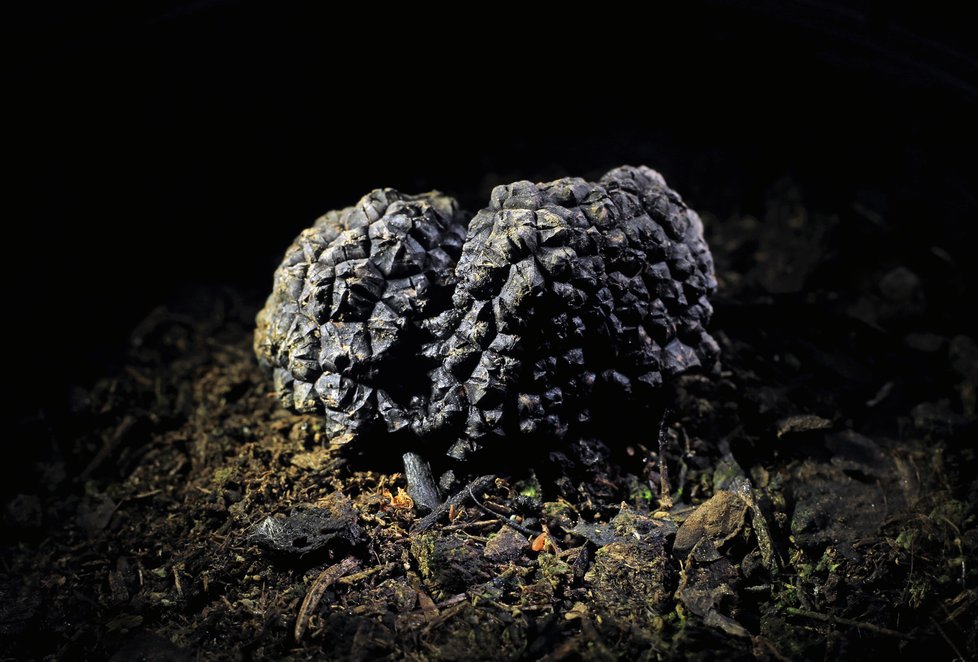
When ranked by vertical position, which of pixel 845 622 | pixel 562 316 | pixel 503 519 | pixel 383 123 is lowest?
pixel 845 622

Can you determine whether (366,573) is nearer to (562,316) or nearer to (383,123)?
(562,316)

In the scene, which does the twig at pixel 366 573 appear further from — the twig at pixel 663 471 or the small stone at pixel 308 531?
the twig at pixel 663 471

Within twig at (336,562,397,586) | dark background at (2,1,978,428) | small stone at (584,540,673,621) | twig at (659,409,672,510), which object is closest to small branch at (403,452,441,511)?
twig at (336,562,397,586)

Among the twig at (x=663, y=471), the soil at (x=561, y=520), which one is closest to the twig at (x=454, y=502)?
the soil at (x=561, y=520)

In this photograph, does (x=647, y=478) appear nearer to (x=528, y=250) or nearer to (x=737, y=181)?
(x=528, y=250)

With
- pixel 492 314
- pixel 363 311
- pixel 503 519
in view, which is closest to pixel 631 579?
pixel 503 519

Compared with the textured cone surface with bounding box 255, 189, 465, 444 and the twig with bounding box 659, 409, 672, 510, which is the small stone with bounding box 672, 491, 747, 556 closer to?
the twig with bounding box 659, 409, 672, 510

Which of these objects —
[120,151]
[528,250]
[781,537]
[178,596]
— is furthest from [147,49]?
[781,537]
